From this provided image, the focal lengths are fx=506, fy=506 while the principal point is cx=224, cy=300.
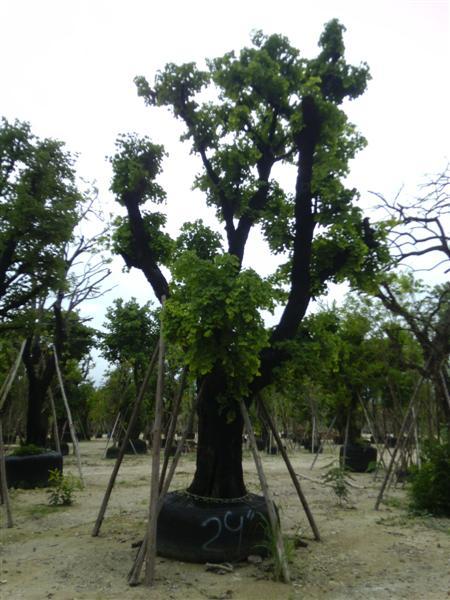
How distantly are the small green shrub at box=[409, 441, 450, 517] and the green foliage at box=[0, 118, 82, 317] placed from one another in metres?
9.39

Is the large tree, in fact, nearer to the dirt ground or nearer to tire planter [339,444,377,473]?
the dirt ground

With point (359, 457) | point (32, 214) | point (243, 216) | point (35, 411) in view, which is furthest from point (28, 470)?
point (359, 457)

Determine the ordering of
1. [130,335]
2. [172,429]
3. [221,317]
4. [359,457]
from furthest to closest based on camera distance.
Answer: [130,335], [359,457], [172,429], [221,317]

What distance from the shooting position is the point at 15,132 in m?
12.2

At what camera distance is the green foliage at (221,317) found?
21.1ft

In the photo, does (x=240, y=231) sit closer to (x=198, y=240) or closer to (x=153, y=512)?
(x=198, y=240)

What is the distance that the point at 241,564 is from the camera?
21.6 feet

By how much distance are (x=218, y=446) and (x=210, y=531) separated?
137 centimetres

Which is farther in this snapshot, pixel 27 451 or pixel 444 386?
pixel 27 451

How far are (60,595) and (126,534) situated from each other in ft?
9.21

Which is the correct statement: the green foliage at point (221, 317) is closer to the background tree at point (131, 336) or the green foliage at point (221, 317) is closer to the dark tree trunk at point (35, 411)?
the dark tree trunk at point (35, 411)

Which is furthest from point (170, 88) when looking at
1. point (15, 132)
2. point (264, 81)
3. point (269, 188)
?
point (15, 132)

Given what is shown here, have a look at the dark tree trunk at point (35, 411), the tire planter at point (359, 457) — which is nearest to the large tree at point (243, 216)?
the dark tree trunk at point (35, 411)

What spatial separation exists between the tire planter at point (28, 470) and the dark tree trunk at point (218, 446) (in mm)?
7248
